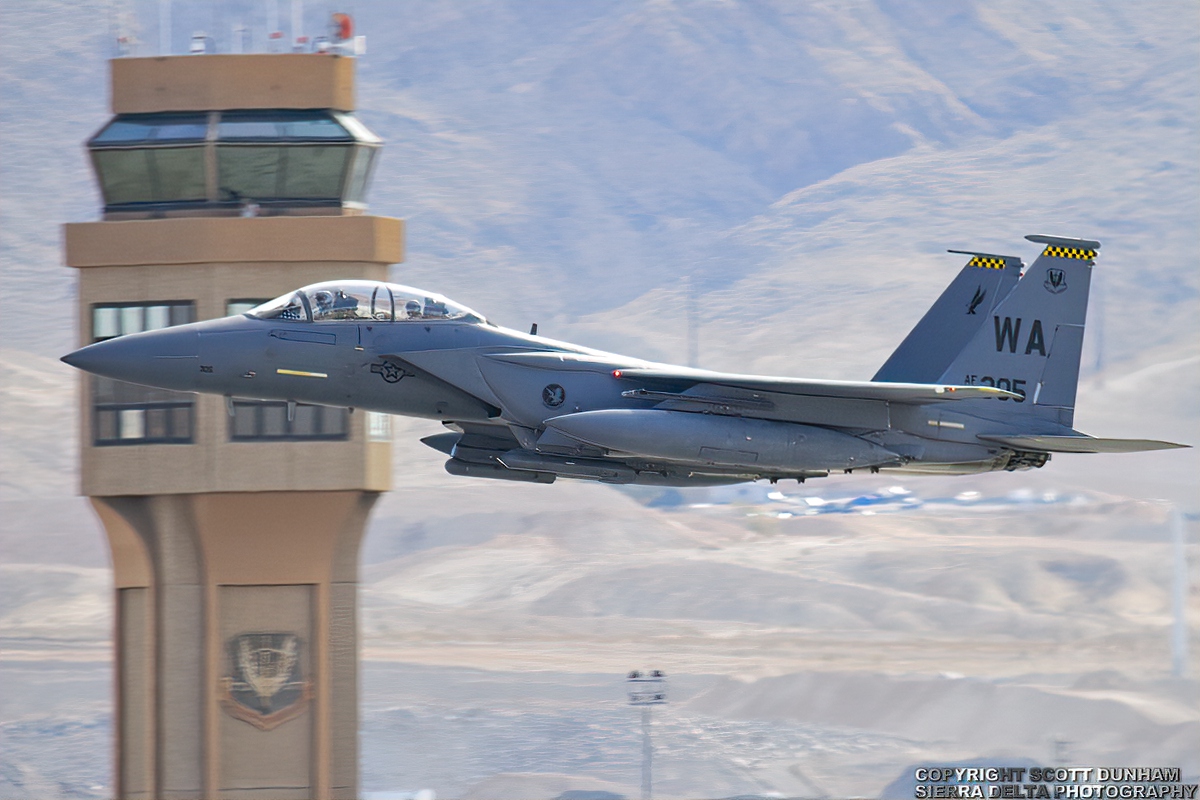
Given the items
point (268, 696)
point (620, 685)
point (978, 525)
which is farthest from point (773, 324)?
point (268, 696)

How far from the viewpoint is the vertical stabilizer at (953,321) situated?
22578 mm

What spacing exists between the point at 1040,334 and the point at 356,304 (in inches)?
372

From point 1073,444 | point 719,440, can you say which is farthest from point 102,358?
point 1073,444

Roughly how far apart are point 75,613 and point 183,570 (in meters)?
50.9

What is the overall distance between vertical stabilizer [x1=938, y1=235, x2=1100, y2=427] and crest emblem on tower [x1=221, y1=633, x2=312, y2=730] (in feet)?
53.1

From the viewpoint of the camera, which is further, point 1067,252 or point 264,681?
point 264,681

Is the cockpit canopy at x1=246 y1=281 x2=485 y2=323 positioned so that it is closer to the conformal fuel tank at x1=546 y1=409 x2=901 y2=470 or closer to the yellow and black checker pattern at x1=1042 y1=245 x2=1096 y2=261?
the conformal fuel tank at x1=546 y1=409 x2=901 y2=470

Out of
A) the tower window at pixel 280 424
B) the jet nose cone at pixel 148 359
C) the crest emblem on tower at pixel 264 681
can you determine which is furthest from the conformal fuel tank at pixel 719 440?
the crest emblem on tower at pixel 264 681

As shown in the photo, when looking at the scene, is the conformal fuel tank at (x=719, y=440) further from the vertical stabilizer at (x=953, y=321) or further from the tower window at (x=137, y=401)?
the tower window at (x=137, y=401)

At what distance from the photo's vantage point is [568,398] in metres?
19.7

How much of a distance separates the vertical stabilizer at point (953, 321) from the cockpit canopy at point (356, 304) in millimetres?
6889

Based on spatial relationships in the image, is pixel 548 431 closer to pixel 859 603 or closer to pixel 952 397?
pixel 952 397

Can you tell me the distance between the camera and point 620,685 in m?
72.0

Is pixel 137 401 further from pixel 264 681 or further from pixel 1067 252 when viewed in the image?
pixel 1067 252
